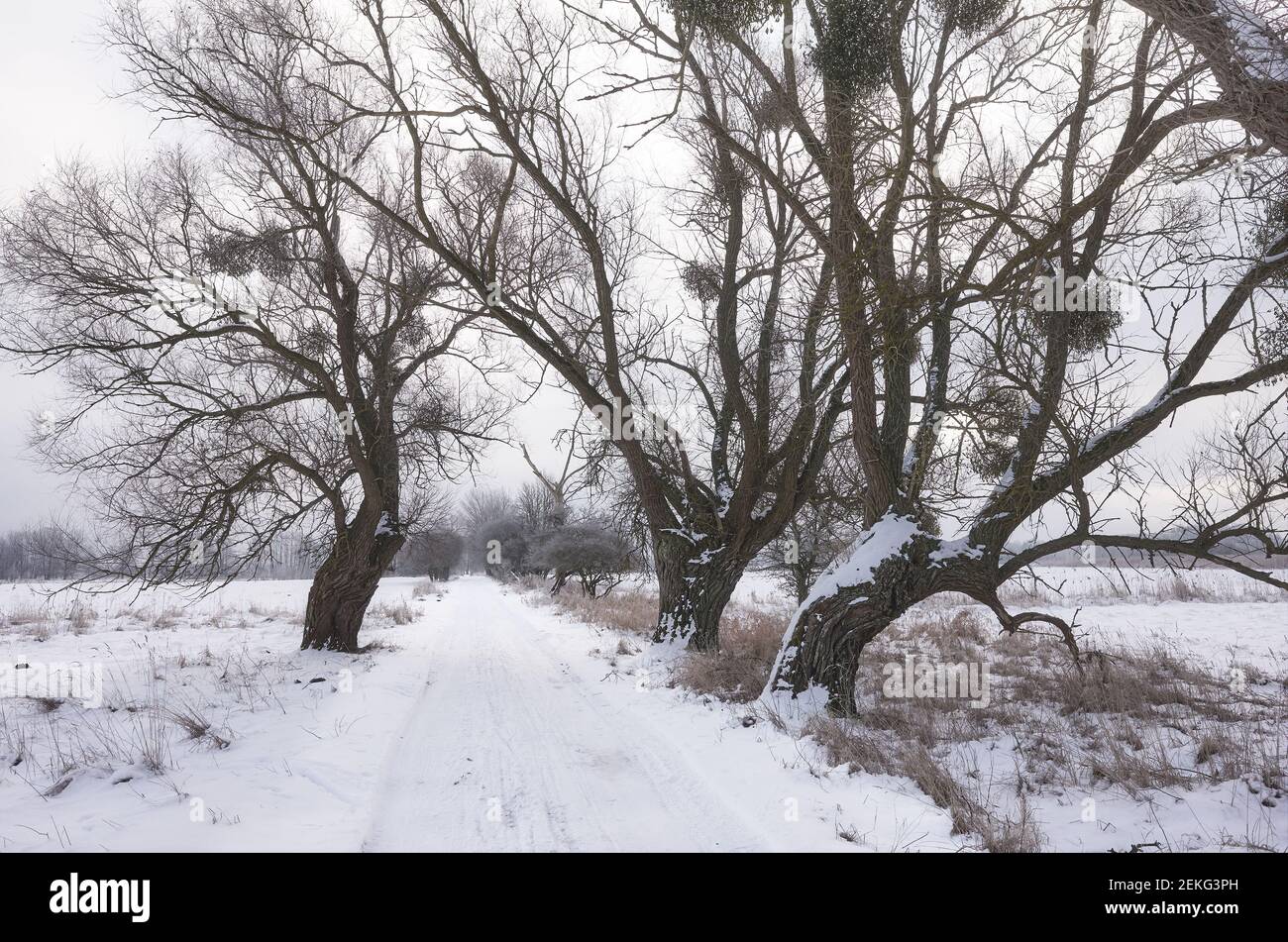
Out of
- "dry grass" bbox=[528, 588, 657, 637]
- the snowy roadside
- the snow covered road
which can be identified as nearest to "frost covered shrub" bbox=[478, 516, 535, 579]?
"dry grass" bbox=[528, 588, 657, 637]

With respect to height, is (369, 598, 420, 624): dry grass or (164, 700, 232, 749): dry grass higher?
(164, 700, 232, 749): dry grass

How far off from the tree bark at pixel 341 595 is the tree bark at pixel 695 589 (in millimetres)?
5024

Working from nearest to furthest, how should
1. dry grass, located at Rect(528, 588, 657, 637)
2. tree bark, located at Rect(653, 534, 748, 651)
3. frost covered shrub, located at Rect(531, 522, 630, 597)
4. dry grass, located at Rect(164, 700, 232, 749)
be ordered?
dry grass, located at Rect(164, 700, 232, 749) → tree bark, located at Rect(653, 534, 748, 651) → dry grass, located at Rect(528, 588, 657, 637) → frost covered shrub, located at Rect(531, 522, 630, 597)

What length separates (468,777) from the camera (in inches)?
177

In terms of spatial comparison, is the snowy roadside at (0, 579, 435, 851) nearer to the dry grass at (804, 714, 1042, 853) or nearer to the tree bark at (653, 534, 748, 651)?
the dry grass at (804, 714, 1042, 853)

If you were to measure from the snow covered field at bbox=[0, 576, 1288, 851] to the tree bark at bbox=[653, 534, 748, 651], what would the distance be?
797 mm

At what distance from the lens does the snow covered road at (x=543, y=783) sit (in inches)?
138

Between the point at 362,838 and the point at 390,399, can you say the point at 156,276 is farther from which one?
the point at 362,838

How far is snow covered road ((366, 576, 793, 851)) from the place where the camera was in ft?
11.5

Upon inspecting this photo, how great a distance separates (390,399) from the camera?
1057 centimetres

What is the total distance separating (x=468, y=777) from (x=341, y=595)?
7.00m

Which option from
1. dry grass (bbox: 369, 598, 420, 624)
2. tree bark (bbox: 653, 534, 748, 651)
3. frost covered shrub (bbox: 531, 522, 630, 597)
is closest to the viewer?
tree bark (bbox: 653, 534, 748, 651)

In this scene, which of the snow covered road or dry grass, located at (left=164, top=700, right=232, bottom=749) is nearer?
the snow covered road

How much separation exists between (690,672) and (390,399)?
6804 millimetres
